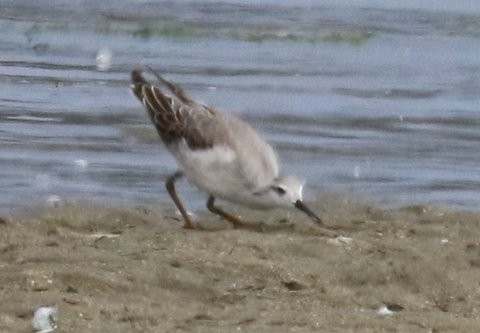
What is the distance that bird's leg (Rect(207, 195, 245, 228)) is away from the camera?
9.69 m

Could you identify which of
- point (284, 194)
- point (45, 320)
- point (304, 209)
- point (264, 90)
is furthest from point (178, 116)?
point (264, 90)

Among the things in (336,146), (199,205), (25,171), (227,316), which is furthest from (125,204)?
(227,316)

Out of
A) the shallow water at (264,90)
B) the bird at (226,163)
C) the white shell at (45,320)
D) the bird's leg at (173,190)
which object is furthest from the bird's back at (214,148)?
the white shell at (45,320)

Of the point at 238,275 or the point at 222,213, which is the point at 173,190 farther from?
the point at 238,275

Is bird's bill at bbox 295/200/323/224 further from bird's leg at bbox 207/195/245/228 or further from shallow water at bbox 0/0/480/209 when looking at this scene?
shallow water at bbox 0/0/480/209

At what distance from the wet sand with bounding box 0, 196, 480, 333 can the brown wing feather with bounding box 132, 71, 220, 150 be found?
54cm

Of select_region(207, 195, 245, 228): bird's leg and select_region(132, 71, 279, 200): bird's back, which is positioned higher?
select_region(132, 71, 279, 200): bird's back

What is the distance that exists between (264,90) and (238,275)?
24.9 ft

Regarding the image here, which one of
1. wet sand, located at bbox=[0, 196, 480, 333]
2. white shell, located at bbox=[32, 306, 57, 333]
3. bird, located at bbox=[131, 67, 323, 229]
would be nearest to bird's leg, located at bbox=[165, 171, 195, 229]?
bird, located at bbox=[131, 67, 323, 229]

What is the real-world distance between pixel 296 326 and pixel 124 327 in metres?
0.71

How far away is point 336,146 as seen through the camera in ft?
41.5

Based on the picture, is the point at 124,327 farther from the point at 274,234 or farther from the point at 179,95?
the point at 179,95

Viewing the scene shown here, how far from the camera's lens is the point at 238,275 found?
783 cm

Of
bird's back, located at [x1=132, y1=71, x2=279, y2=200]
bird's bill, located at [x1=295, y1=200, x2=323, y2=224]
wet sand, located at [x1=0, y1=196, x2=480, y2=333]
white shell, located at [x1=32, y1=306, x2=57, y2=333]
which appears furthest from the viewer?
bird's back, located at [x1=132, y1=71, x2=279, y2=200]
